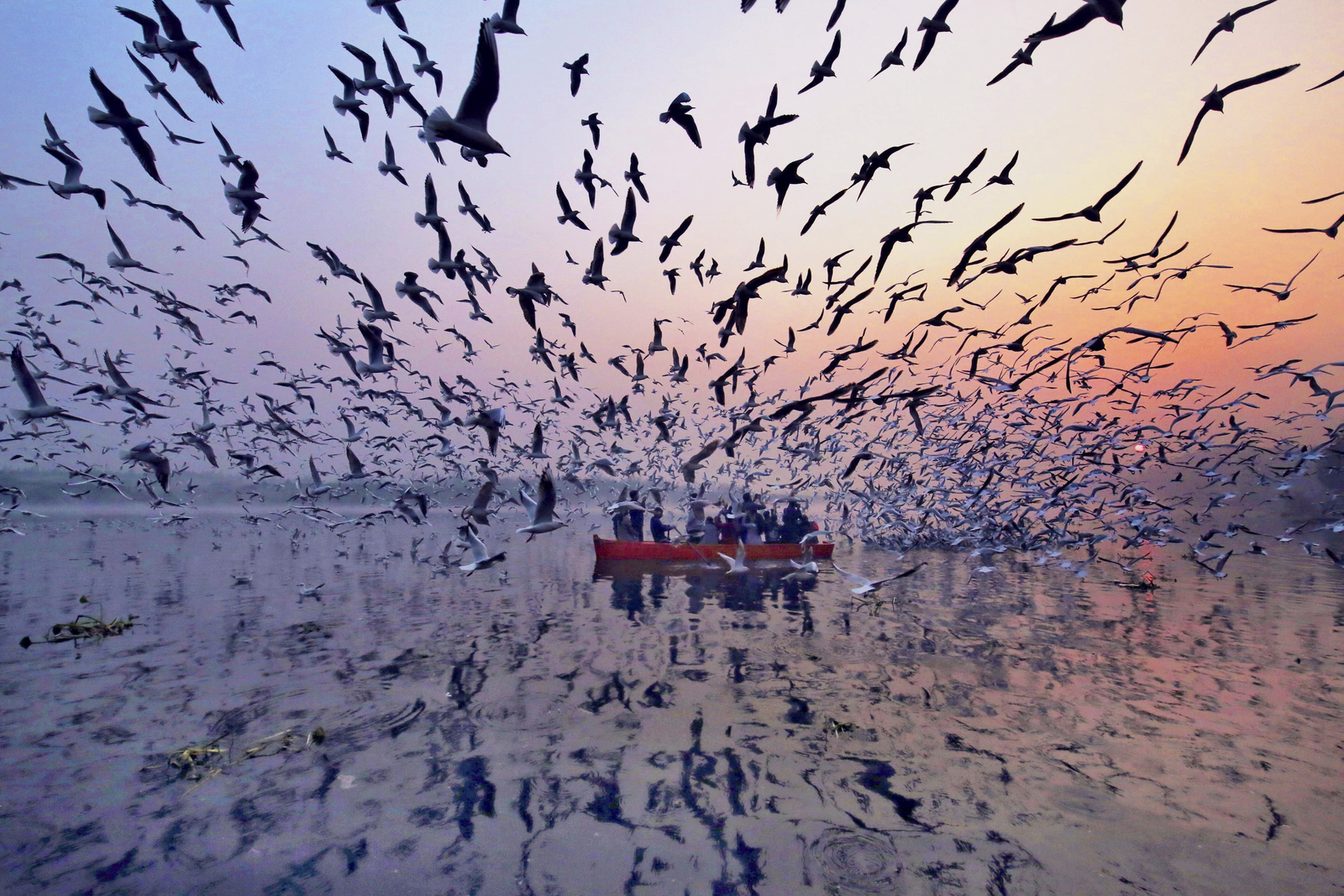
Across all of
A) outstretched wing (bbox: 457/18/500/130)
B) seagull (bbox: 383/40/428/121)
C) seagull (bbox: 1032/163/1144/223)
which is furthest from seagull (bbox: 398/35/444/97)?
seagull (bbox: 1032/163/1144/223)

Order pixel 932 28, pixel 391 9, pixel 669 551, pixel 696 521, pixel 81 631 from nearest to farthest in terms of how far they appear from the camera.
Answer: pixel 932 28, pixel 391 9, pixel 81 631, pixel 696 521, pixel 669 551

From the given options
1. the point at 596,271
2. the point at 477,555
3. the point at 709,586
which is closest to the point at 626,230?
the point at 596,271

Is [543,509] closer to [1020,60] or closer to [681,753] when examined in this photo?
[681,753]

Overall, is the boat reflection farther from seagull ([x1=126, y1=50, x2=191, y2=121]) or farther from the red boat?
seagull ([x1=126, y1=50, x2=191, y2=121])

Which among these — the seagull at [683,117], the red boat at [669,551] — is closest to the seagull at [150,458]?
the seagull at [683,117]

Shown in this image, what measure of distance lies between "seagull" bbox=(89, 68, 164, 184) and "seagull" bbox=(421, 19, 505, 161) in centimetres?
369

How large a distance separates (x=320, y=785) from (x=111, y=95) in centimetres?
829

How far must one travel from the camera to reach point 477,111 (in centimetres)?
549

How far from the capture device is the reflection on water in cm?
517

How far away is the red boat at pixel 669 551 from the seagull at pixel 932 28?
1789 centimetres

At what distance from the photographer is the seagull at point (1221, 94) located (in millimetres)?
4207

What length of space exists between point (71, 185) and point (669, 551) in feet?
60.8

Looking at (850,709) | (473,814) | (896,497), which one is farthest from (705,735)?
(896,497)

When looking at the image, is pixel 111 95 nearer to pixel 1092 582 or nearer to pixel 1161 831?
pixel 1161 831
